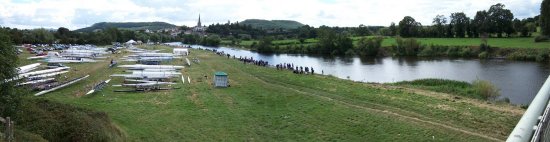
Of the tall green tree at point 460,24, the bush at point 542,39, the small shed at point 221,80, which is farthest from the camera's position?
the tall green tree at point 460,24

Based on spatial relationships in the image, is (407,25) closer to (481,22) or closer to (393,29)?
(393,29)

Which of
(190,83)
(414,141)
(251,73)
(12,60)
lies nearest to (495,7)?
(251,73)

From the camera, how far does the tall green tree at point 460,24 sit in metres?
137

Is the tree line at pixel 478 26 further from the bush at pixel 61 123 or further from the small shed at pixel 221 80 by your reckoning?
the bush at pixel 61 123

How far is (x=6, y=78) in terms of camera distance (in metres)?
17.8

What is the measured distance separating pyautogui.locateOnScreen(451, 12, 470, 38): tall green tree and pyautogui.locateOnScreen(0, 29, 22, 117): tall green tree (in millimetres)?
136585

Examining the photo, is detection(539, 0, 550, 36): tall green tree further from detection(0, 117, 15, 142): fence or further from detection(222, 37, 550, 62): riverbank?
detection(0, 117, 15, 142): fence

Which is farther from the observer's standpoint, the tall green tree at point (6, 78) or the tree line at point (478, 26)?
the tree line at point (478, 26)

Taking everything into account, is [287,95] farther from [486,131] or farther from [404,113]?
[486,131]

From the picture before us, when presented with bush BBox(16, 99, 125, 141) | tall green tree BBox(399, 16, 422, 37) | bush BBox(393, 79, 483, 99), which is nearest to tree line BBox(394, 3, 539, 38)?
tall green tree BBox(399, 16, 422, 37)

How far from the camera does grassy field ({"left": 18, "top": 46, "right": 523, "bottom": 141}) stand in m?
22.5

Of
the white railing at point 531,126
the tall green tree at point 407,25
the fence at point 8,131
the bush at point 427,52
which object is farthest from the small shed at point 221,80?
the tall green tree at point 407,25

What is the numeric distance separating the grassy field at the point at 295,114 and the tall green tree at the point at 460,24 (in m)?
111

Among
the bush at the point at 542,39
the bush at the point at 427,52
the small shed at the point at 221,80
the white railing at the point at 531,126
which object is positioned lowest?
the small shed at the point at 221,80
